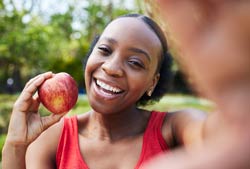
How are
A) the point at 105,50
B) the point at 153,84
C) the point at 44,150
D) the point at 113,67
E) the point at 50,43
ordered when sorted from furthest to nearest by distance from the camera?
1. the point at 50,43
2. the point at 153,84
3. the point at 44,150
4. the point at 105,50
5. the point at 113,67

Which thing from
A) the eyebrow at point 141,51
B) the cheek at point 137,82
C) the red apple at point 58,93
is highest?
the eyebrow at point 141,51

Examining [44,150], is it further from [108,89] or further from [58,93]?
[108,89]

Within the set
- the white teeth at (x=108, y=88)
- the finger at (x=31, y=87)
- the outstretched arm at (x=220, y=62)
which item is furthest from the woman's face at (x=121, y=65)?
the outstretched arm at (x=220, y=62)

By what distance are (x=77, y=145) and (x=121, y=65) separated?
0.45 metres

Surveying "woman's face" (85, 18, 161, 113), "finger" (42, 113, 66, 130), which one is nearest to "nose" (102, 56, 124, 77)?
"woman's face" (85, 18, 161, 113)

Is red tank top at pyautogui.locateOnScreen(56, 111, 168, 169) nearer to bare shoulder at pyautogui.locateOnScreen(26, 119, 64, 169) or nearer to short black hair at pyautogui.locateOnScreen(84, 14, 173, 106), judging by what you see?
bare shoulder at pyautogui.locateOnScreen(26, 119, 64, 169)

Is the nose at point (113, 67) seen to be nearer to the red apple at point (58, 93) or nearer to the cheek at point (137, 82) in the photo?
the cheek at point (137, 82)

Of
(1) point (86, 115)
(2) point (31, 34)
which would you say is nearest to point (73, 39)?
(2) point (31, 34)

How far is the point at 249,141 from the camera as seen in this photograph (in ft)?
1.96

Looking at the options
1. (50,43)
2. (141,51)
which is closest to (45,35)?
(50,43)

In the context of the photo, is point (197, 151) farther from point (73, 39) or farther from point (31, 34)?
point (73, 39)

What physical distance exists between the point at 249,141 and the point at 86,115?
1.69m

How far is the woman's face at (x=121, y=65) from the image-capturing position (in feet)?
6.32

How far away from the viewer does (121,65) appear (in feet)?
6.33
